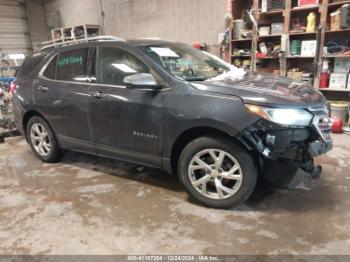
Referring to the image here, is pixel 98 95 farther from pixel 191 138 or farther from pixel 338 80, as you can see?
pixel 338 80

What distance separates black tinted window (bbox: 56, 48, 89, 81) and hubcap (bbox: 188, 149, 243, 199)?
1439mm

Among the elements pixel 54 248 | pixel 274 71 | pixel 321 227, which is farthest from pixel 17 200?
pixel 274 71

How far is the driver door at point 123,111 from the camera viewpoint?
2471 millimetres

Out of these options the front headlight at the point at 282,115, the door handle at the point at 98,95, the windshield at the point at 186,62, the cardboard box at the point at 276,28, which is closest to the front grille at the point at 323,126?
the front headlight at the point at 282,115

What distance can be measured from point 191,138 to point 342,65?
338 centimetres

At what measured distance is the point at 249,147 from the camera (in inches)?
82.7

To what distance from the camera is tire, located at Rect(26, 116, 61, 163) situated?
336cm

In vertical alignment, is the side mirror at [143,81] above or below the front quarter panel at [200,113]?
above

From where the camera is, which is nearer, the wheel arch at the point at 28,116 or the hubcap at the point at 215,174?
the hubcap at the point at 215,174

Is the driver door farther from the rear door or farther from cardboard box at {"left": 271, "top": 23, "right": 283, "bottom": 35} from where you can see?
cardboard box at {"left": 271, "top": 23, "right": 283, "bottom": 35}

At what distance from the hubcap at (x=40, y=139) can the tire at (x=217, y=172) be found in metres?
1.86

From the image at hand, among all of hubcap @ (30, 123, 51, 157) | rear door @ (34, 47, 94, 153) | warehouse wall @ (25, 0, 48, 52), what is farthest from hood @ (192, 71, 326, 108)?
warehouse wall @ (25, 0, 48, 52)

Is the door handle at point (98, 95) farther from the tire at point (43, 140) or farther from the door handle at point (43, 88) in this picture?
the tire at point (43, 140)

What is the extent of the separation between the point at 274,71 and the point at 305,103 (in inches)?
129
